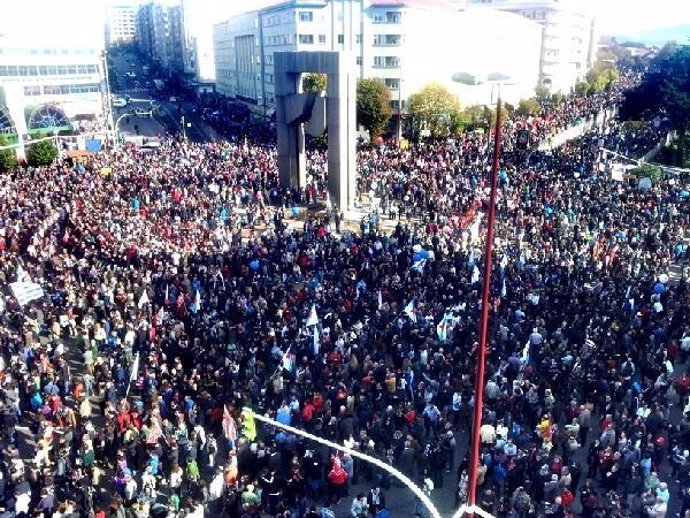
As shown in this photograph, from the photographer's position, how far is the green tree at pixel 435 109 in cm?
5709

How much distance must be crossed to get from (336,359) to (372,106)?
135ft

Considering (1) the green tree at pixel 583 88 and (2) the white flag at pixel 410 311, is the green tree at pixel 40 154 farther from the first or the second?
(1) the green tree at pixel 583 88

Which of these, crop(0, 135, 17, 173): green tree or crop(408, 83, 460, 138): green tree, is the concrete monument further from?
crop(408, 83, 460, 138): green tree

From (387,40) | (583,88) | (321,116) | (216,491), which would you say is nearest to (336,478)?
(216,491)

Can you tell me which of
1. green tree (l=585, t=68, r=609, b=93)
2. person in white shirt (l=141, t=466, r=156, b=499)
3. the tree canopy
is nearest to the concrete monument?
person in white shirt (l=141, t=466, r=156, b=499)

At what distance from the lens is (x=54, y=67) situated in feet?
234

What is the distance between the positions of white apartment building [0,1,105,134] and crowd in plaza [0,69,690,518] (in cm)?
4375

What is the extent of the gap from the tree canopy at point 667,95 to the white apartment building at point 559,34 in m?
37.4

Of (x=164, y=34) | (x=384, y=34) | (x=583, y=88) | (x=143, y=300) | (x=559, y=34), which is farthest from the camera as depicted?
(x=164, y=34)

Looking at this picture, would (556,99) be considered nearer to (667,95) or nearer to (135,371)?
(667,95)

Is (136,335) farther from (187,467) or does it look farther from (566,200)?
(566,200)

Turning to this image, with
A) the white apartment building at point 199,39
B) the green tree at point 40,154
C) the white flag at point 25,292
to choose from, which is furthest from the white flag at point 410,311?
the white apartment building at point 199,39

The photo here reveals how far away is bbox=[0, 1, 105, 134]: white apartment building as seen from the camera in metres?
67.3

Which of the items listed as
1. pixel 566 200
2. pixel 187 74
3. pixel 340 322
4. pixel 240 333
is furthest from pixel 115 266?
pixel 187 74
